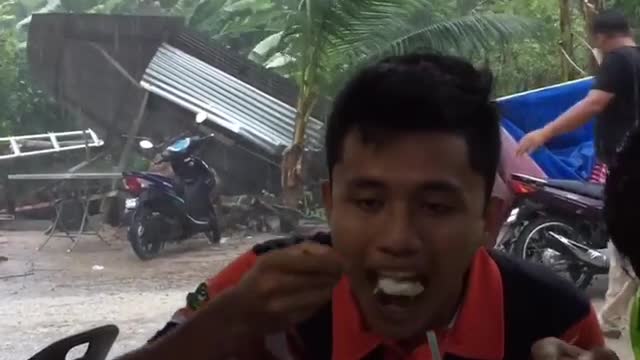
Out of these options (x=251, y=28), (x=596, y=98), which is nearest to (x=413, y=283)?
(x=596, y=98)

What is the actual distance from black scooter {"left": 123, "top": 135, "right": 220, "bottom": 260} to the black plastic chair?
2.40 m

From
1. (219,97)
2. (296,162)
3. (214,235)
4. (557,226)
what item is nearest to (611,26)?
(557,226)

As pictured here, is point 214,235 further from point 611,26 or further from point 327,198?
point 327,198

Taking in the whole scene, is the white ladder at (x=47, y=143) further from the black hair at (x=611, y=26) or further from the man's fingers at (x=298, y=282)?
the man's fingers at (x=298, y=282)

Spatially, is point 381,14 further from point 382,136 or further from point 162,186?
point 382,136

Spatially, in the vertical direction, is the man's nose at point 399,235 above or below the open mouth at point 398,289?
above

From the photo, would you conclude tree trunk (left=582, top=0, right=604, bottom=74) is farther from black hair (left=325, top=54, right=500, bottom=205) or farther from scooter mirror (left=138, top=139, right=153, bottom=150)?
black hair (left=325, top=54, right=500, bottom=205)

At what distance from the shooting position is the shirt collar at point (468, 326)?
769 mm

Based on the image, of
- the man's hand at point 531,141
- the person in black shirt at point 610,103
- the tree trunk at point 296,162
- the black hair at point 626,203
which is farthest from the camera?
the tree trunk at point 296,162

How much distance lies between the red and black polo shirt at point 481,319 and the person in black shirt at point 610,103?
1707mm

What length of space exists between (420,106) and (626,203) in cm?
17

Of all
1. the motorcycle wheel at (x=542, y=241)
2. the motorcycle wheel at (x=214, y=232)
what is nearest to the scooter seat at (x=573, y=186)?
the motorcycle wheel at (x=542, y=241)

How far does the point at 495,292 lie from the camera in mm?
807

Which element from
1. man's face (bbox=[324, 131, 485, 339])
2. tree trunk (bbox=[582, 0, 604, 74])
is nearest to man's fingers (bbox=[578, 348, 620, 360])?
man's face (bbox=[324, 131, 485, 339])
